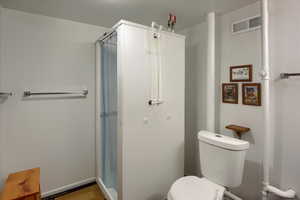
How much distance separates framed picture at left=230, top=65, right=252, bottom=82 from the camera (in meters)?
1.70

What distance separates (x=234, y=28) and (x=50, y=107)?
2.33 metres

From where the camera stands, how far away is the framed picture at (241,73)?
5.59 feet

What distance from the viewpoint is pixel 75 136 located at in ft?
7.09

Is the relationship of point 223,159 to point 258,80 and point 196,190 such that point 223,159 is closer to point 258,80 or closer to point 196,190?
point 196,190

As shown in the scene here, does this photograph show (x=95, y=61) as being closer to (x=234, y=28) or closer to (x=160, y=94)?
(x=160, y=94)

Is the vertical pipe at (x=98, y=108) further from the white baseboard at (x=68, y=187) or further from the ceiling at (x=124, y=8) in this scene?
the ceiling at (x=124, y=8)

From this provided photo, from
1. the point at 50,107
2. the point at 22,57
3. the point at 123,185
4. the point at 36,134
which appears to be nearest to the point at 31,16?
the point at 22,57

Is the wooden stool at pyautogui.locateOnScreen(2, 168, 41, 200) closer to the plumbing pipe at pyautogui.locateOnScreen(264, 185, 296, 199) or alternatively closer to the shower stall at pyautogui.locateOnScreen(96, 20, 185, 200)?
the shower stall at pyautogui.locateOnScreen(96, 20, 185, 200)

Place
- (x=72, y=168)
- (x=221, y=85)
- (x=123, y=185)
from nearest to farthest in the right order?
1. (x=123, y=185)
2. (x=221, y=85)
3. (x=72, y=168)

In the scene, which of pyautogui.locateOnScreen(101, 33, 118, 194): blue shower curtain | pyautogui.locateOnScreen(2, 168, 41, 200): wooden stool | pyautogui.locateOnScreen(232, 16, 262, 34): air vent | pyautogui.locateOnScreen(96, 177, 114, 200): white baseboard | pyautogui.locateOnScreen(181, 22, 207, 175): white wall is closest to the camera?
pyautogui.locateOnScreen(2, 168, 41, 200): wooden stool

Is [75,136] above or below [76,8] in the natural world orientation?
below

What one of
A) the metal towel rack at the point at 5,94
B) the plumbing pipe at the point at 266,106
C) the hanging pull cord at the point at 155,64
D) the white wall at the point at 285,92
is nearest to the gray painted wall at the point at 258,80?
the white wall at the point at 285,92

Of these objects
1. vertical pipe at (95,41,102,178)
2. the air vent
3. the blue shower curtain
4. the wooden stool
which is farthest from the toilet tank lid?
the wooden stool

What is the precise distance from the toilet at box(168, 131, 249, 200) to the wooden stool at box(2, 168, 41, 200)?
1224 millimetres
